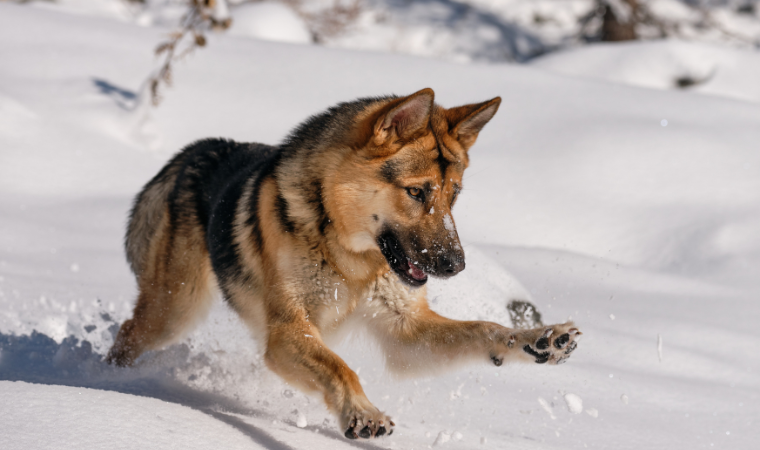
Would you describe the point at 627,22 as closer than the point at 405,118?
No

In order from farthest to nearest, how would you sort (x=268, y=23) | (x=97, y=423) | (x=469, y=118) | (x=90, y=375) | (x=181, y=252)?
1. (x=268, y=23)
2. (x=181, y=252)
3. (x=90, y=375)
4. (x=469, y=118)
5. (x=97, y=423)

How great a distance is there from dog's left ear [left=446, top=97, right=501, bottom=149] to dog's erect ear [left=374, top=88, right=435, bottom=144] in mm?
250

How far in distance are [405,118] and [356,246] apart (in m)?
0.64

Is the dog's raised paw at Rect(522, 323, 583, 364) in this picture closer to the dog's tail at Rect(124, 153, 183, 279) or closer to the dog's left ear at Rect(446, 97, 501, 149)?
the dog's left ear at Rect(446, 97, 501, 149)

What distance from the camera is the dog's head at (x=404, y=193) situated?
8.77 feet

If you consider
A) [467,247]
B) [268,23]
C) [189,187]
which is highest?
[189,187]

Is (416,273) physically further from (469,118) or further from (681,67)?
(681,67)

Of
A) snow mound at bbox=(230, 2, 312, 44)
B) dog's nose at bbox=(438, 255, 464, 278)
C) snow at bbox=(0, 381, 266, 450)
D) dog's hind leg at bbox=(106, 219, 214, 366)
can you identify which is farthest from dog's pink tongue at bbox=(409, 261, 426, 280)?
snow mound at bbox=(230, 2, 312, 44)

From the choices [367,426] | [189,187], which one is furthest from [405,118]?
[189,187]

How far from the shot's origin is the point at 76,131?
774 centimetres

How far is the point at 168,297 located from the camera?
361cm

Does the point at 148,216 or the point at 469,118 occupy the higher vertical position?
the point at 469,118

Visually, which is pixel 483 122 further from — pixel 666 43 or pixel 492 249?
pixel 666 43

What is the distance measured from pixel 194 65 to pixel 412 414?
7898 mm
